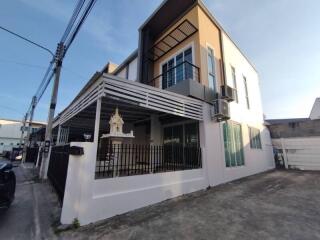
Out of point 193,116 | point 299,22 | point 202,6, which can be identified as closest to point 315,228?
point 193,116

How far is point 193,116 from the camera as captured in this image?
667cm

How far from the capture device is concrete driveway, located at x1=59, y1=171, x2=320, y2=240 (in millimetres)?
3180

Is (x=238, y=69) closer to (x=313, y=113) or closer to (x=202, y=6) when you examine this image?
(x=202, y=6)

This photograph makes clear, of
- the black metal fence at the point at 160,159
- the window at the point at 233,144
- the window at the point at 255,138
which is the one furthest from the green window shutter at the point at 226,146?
the window at the point at 255,138

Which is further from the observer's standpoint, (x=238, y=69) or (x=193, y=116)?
(x=238, y=69)

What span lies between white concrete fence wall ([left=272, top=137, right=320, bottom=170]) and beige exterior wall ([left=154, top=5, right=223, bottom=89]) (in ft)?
27.7

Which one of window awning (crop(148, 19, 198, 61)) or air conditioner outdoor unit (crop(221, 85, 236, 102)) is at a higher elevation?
window awning (crop(148, 19, 198, 61))

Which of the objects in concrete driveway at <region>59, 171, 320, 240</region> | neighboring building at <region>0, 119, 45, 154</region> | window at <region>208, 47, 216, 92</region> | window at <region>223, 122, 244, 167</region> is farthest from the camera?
neighboring building at <region>0, 119, 45, 154</region>

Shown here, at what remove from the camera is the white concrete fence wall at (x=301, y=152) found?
11.5 meters

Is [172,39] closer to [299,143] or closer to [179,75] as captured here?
[179,75]

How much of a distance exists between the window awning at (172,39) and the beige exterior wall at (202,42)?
0.72ft

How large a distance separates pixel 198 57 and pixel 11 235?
27.3 ft

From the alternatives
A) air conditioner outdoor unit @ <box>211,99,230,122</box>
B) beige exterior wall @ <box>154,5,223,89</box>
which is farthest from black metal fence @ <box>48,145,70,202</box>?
beige exterior wall @ <box>154,5,223,89</box>

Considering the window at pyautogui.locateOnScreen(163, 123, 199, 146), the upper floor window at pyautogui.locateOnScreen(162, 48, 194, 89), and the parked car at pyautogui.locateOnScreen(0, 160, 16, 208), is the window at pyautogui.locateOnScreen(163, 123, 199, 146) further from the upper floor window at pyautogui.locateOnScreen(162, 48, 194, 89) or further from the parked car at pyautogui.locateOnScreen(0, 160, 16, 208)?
the parked car at pyautogui.locateOnScreen(0, 160, 16, 208)
